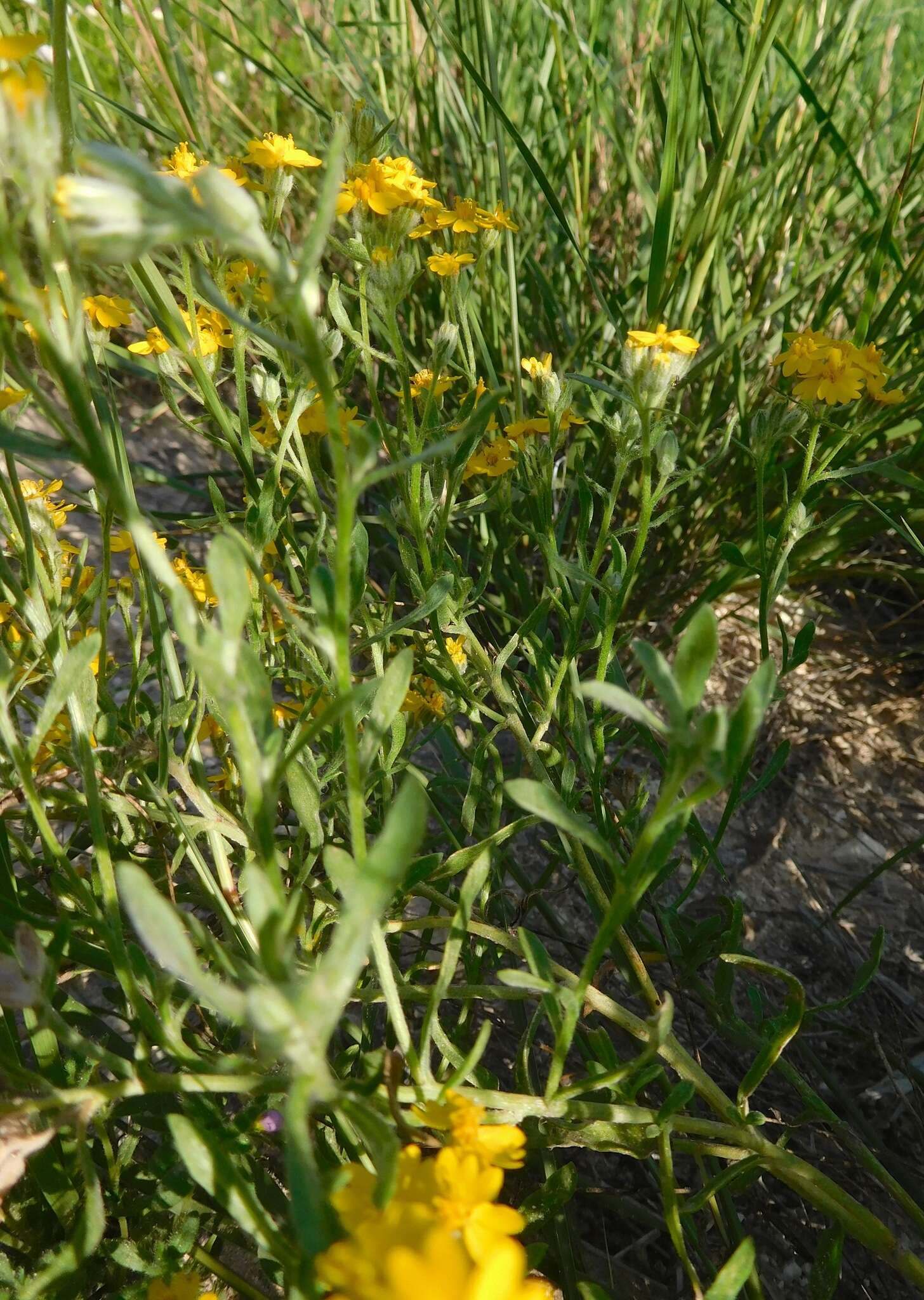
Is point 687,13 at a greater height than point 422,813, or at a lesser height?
greater

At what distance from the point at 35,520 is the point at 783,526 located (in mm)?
622

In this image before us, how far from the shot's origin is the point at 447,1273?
34cm

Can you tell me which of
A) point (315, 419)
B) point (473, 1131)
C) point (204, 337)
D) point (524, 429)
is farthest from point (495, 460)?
point (473, 1131)

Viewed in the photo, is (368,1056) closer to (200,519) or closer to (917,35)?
(200,519)

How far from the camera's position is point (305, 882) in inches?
29.3

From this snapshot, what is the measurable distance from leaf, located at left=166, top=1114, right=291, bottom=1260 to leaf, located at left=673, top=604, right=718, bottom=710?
313 millimetres

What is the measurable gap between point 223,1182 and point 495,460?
70 centimetres

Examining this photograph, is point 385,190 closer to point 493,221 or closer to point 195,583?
point 493,221

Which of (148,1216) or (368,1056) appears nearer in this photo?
(368,1056)

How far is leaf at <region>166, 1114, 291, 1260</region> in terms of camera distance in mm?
452

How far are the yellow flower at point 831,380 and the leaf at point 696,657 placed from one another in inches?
19.0

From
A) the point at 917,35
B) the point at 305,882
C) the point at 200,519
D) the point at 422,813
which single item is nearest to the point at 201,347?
the point at 200,519

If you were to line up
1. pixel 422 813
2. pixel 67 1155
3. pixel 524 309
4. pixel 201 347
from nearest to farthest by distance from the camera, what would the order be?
pixel 422 813
pixel 67 1155
pixel 201 347
pixel 524 309

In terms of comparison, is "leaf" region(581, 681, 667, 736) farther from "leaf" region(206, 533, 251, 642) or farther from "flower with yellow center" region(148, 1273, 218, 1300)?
"flower with yellow center" region(148, 1273, 218, 1300)
